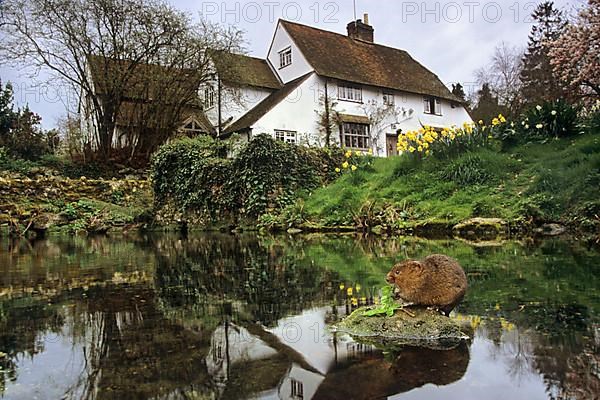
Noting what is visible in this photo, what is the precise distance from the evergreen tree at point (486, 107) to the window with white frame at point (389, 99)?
849cm

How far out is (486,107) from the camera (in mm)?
40219

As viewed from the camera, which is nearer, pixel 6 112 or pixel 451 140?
pixel 451 140

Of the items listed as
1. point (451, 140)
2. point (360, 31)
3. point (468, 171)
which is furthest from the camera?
point (360, 31)

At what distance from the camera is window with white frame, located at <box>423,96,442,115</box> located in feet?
103

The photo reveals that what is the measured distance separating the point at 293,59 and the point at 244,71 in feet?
9.63

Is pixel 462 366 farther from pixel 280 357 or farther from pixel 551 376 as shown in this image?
pixel 280 357

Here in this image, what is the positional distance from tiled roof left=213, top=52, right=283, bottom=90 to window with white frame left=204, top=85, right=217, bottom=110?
1203 mm

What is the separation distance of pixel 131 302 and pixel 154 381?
1927 mm

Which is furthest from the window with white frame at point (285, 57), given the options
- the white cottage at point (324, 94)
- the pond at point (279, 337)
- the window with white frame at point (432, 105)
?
the pond at point (279, 337)

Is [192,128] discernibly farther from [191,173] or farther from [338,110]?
[191,173]

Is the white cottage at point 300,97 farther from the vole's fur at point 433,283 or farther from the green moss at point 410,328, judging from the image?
the green moss at point 410,328

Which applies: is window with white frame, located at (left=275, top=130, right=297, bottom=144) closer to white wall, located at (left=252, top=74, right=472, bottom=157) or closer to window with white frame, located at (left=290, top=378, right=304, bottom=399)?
white wall, located at (left=252, top=74, right=472, bottom=157)

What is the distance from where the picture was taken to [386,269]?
5074 millimetres

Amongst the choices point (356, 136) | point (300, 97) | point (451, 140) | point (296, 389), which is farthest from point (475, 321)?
point (356, 136)
